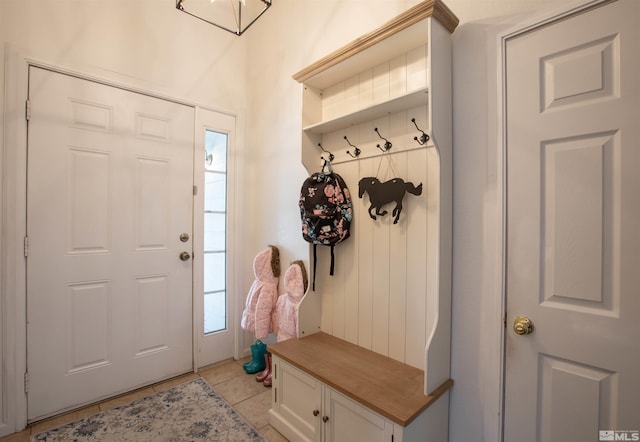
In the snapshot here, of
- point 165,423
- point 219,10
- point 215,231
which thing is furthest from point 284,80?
point 165,423

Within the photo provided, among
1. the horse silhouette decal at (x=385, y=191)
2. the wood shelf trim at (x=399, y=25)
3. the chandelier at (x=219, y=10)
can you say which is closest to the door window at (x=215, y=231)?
the chandelier at (x=219, y=10)

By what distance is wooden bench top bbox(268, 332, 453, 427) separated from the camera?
122 centimetres

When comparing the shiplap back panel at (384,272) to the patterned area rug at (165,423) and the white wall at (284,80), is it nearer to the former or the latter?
the white wall at (284,80)

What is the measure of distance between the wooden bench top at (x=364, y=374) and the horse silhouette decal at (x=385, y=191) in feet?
2.43

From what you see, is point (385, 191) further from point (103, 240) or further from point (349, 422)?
point (103, 240)

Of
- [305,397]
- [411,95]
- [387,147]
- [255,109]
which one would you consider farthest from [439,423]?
[255,109]

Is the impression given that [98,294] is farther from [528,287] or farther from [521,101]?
[521,101]

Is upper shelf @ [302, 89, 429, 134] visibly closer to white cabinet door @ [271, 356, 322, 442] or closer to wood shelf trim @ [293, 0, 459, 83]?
wood shelf trim @ [293, 0, 459, 83]

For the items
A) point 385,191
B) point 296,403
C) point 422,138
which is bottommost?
point 296,403

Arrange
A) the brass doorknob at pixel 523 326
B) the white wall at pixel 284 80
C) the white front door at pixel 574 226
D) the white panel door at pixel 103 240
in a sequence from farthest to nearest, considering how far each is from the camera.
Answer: the white panel door at pixel 103 240 → the white wall at pixel 284 80 → the brass doorknob at pixel 523 326 → the white front door at pixel 574 226

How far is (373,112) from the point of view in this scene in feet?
5.19

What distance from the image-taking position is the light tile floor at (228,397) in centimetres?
175

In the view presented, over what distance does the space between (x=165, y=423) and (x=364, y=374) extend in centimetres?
127

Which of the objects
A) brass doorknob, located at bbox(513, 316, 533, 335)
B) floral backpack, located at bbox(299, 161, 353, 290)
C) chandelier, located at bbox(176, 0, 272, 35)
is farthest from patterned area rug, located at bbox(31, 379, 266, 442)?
chandelier, located at bbox(176, 0, 272, 35)
